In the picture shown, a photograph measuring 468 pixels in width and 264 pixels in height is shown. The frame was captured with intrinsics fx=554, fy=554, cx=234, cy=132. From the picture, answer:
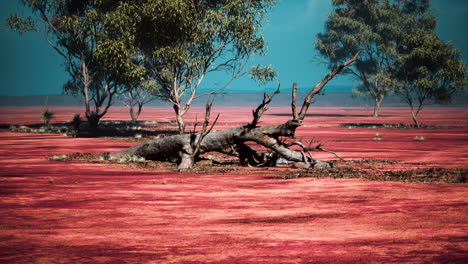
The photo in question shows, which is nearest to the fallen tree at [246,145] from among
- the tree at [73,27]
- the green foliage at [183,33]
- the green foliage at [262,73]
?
the green foliage at [183,33]

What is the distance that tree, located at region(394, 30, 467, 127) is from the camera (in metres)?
53.7

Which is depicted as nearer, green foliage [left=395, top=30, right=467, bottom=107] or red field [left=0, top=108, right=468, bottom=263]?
red field [left=0, top=108, right=468, bottom=263]

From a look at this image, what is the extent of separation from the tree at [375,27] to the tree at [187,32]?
41.9 meters

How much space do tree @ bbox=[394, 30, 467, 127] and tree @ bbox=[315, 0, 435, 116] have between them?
693 inches

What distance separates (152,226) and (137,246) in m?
1.61

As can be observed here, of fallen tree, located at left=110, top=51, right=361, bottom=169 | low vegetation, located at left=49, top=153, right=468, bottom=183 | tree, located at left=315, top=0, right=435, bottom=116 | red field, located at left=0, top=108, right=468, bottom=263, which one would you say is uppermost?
tree, located at left=315, top=0, right=435, bottom=116

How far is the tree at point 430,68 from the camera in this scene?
176ft

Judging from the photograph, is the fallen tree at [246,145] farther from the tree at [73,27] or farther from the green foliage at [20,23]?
the green foliage at [20,23]

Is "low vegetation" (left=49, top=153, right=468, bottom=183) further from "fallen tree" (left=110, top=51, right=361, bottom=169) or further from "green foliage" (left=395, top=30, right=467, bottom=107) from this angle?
"green foliage" (left=395, top=30, right=467, bottom=107)

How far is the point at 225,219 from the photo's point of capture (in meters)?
10.8

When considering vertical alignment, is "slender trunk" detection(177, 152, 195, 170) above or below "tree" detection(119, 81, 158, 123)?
below

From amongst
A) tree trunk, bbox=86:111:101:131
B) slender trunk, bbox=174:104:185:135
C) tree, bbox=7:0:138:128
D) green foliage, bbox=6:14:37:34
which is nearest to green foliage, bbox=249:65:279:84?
slender trunk, bbox=174:104:185:135

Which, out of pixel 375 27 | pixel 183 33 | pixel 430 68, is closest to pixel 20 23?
pixel 183 33

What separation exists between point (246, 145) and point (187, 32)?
56.8 feet
